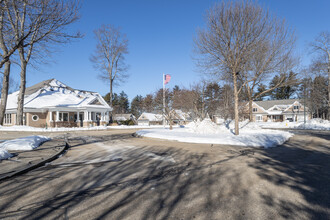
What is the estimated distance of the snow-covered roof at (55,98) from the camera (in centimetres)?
3140

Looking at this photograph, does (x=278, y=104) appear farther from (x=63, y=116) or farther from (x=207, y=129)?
(x=63, y=116)

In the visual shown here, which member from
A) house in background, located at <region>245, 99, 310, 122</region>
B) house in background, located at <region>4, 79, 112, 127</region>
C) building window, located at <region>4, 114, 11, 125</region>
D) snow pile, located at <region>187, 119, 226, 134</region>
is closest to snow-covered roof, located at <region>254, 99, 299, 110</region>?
house in background, located at <region>245, 99, 310, 122</region>

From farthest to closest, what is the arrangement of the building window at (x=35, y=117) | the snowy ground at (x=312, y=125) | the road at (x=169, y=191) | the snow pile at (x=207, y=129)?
1. the building window at (x=35, y=117)
2. the snowy ground at (x=312, y=125)
3. the snow pile at (x=207, y=129)
4. the road at (x=169, y=191)

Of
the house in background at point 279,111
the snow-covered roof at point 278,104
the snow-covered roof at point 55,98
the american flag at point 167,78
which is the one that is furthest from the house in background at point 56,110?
the snow-covered roof at point 278,104

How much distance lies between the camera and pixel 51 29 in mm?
9562

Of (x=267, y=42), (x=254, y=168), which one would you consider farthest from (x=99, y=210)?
(x=267, y=42)

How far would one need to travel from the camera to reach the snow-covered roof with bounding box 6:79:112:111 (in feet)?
103

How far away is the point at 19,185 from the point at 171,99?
98.2 ft

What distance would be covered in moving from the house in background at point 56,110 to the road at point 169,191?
2671 centimetres

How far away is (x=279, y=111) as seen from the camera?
59.2m

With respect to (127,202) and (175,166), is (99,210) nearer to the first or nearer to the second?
(127,202)

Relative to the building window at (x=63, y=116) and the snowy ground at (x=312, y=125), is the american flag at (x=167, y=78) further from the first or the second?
the building window at (x=63, y=116)

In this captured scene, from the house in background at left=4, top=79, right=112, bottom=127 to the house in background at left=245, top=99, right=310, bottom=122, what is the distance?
44792mm

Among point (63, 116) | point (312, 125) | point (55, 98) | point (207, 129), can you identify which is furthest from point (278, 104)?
point (55, 98)
